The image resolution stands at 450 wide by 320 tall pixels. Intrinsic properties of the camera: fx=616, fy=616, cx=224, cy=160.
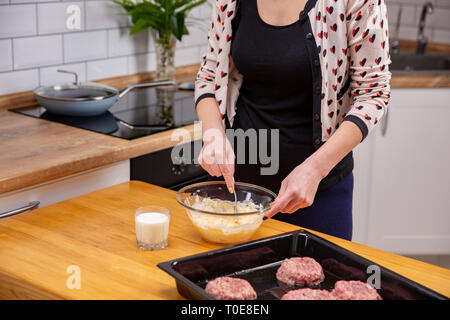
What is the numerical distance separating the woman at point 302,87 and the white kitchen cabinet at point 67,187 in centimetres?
41

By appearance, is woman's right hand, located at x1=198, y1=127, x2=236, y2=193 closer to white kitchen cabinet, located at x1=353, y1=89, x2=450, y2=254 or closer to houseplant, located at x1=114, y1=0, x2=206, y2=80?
houseplant, located at x1=114, y1=0, x2=206, y2=80

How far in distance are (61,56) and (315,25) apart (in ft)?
4.04

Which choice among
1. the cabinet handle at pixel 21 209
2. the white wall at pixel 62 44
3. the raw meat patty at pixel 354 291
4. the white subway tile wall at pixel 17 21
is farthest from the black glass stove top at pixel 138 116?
the raw meat patty at pixel 354 291

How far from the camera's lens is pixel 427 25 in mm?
3182

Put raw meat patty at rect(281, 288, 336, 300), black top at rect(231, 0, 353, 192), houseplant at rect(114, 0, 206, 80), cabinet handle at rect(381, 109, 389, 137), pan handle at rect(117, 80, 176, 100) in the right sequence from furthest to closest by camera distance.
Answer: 1. cabinet handle at rect(381, 109, 389, 137)
2. houseplant at rect(114, 0, 206, 80)
3. pan handle at rect(117, 80, 176, 100)
4. black top at rect(231, 0, 353, 192)
5. raw meat patty at rect(281, 288, 336, 300)

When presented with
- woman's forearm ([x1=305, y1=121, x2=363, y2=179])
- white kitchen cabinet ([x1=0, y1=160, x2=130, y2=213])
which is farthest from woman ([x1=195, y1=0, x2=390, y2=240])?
white kitchen cabinet ([x1=0, y1=160, x2=130, y2=213])

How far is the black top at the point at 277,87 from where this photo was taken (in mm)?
1507

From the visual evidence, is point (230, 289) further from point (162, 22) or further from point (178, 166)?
point (162, 22)

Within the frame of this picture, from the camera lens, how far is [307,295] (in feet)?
3.32

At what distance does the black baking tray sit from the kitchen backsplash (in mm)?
1387

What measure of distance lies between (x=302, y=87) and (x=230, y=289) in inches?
26.5

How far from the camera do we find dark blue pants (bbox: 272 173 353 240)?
160 cm
